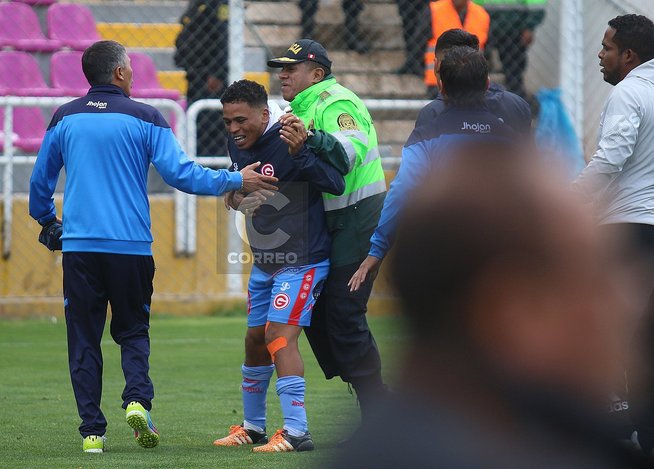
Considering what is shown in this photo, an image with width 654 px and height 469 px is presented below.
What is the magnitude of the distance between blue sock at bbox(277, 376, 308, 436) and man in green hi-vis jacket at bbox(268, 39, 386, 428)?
25cm

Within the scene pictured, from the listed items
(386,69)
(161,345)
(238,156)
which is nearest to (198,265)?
(161,345)

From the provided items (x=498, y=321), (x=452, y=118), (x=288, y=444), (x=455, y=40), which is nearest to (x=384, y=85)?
(x=455, y=40)

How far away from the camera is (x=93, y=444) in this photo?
5809 millimetres

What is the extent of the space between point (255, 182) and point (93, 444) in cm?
138

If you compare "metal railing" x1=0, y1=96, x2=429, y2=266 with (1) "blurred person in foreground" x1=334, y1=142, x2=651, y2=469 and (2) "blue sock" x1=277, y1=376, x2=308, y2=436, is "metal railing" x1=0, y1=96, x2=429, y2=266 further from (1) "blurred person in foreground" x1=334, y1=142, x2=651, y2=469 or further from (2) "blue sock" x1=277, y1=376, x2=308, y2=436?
(1) "blurred person in foreground" x1=334, y1=142, x2=651, y2=469

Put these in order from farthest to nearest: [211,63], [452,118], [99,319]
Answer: [211,63] → [99,319] → [452,118]

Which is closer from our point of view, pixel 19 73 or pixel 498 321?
pixel 498 321

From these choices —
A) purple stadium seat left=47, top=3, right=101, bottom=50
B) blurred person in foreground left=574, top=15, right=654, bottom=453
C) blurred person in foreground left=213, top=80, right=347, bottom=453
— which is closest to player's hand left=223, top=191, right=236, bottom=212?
blurred person in foreground left=213, top=80, right=347, bottom=453

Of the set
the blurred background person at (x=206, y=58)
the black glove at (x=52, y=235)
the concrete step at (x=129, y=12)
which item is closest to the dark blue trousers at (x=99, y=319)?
the black glove at (x=52, y=235)

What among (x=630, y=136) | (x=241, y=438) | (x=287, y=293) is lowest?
(x=241, y=438)

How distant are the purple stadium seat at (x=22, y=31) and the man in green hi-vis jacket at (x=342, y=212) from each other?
28.0 ft

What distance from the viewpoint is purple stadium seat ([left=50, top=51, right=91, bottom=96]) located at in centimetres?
1377

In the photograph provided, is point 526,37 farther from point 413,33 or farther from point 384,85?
point 384,85

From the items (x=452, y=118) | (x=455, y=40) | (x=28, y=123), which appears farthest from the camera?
(x=28, y=123)
